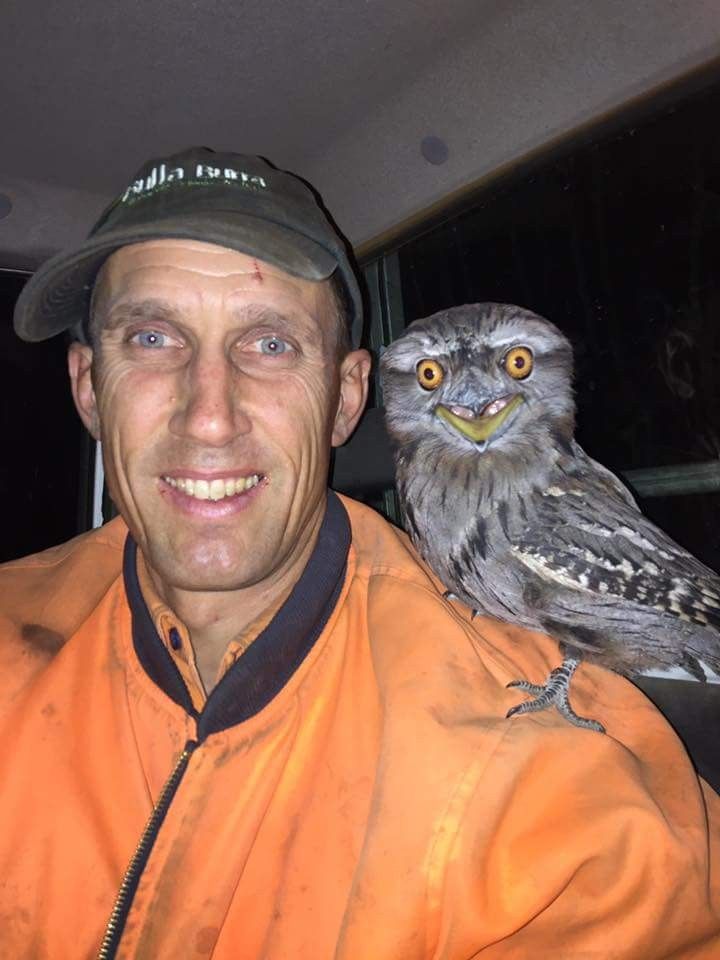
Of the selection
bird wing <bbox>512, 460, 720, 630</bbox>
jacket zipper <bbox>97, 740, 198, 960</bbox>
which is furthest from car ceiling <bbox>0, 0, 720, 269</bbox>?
jacket zipper <bbox>97, 740, 198, 960</bbox>

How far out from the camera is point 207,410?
1.13 m

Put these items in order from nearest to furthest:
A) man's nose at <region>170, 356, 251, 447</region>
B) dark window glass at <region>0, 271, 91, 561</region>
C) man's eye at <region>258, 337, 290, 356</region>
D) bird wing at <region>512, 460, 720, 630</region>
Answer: man's nose at <region>170, 356, 251, 447</region>, man's eye at <region>258, 337, 290, 356</region>, bird wing at <region>512, 460, 720, 630</region>, dark window glass at <region>0, 271, 91, 561</region>

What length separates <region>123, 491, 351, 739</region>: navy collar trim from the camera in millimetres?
1146

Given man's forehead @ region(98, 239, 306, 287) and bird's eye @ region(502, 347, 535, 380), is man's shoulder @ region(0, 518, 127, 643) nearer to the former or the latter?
man's forehead @ region(98, 239, 306, 287)

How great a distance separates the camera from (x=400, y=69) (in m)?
1.52

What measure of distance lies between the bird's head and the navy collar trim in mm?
394

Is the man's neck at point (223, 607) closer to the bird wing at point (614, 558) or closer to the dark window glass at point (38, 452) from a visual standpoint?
the bird wing at point (614, 558)

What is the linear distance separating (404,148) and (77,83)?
0.79 metres

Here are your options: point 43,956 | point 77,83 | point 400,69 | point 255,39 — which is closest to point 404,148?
point 400,69

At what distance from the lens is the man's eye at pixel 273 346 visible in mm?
1236

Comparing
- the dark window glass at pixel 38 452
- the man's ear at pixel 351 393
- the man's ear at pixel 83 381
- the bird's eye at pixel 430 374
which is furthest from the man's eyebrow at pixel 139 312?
the dark window glass at pixel 38 452

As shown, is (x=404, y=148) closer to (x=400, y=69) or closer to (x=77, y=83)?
(x=400, y=69)

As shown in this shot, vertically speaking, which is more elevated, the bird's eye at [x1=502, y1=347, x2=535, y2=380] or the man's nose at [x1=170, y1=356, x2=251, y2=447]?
the bird's eye at [x1=502, y1=347, x2=535, y2=380]

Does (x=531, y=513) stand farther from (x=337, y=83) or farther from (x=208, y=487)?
(x=337, y=83)
